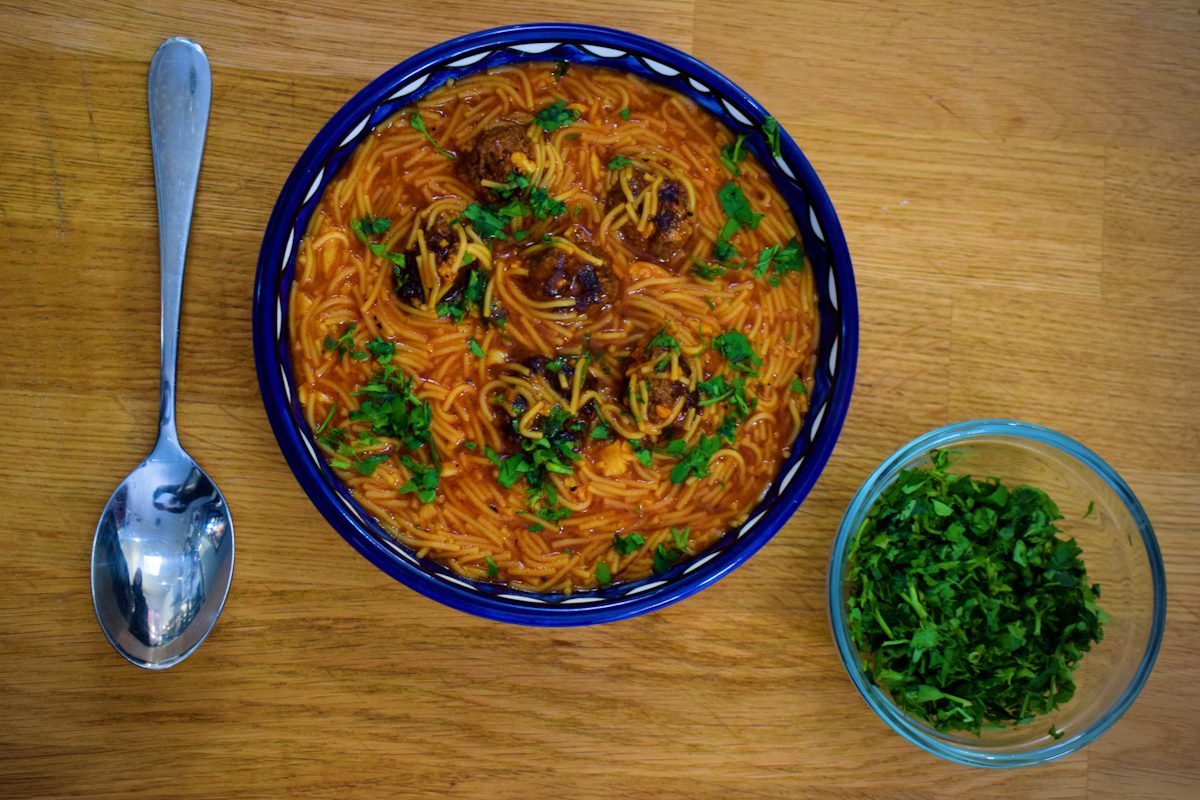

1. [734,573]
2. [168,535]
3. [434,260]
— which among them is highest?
[434,260]

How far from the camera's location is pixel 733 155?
13.8 ft

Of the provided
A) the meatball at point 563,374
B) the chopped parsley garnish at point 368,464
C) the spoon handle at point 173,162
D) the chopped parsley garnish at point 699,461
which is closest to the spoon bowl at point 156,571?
the spoon handle at point 173,162

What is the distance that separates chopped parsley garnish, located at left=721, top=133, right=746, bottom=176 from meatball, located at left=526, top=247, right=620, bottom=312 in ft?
2.26

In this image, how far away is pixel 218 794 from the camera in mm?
4512

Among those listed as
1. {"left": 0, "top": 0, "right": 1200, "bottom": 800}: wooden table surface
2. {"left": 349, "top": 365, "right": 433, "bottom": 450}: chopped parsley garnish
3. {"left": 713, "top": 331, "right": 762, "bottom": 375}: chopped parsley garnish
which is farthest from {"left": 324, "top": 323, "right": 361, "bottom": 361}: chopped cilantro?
{"left": 713, "top": 331, "right": 762, "bottom": 375}: chopped parsley garnish

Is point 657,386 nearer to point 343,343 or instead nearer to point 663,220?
point 663,220

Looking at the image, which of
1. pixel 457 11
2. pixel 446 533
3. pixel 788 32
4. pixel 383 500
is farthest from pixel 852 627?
pixel 457 11

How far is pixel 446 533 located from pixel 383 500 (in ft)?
0.99

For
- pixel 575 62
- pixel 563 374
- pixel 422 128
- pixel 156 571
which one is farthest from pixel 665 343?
pixel 156 571

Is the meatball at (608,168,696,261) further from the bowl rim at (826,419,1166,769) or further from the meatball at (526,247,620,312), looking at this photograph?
the bowl rim at (826,419,1166,769)

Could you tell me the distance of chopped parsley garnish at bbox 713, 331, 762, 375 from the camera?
4145 mm

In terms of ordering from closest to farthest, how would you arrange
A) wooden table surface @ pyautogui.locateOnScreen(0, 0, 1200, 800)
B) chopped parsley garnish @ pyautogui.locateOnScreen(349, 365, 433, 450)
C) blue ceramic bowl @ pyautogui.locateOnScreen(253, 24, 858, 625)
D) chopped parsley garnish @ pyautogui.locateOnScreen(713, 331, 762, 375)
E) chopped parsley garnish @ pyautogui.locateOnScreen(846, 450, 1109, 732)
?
blue ceramic bowl @ pyautogui.locateOnScreen(253, 24, 858, 625)
chopped parsley garnish @ pyautogui.locateOnScreen(349, 365, 433, 450)
chopped parsley garnish @ pyautogui.locateOnScreen(713, 331, 762, 375)
chopped parsley garnish @ pyautogui.locateOnScreen(846, 450, 1109, 732)
wooden table surface @ pyautogui.locateOnScreen(0, 0, 1200, 800)

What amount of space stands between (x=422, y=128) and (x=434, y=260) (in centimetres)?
59

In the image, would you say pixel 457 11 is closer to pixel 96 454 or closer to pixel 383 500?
pixel 383 500
